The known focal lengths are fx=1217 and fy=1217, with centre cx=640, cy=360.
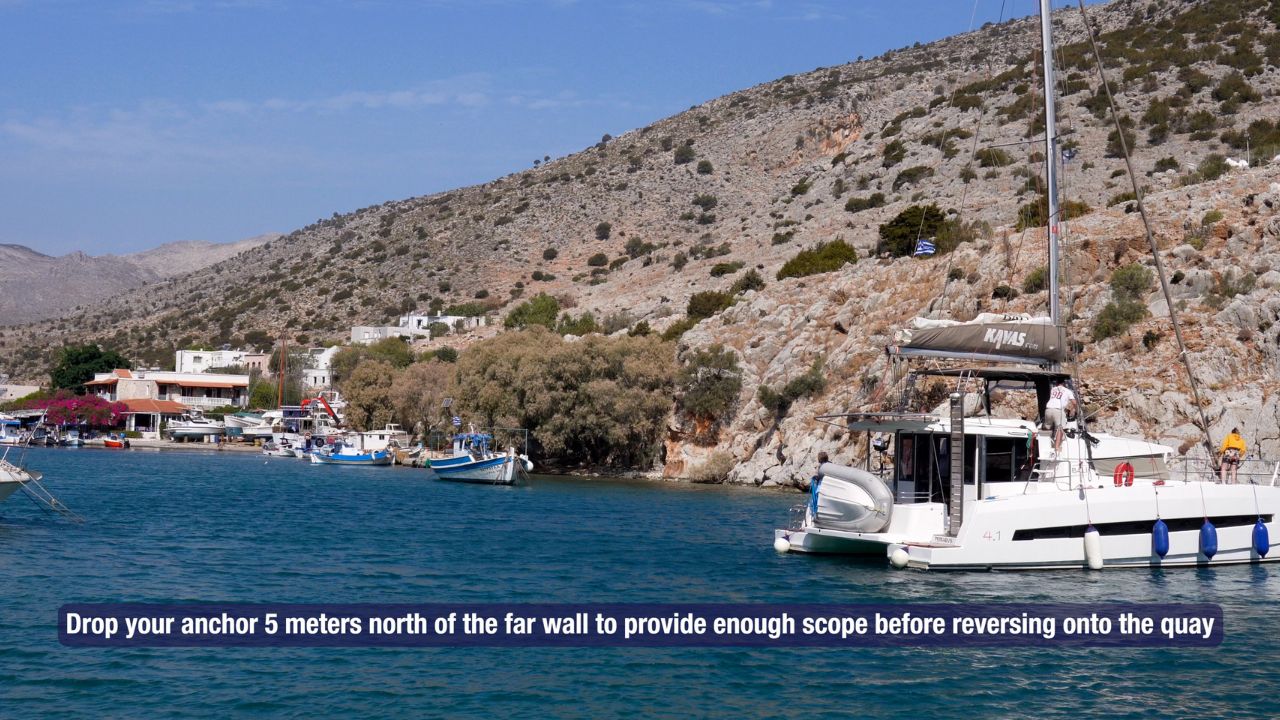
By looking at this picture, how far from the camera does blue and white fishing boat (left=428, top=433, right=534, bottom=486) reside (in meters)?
59.1

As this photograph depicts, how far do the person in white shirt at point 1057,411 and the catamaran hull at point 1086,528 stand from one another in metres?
1.40

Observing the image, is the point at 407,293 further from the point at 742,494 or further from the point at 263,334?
the point at 742,494

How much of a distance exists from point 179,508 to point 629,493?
1796cm

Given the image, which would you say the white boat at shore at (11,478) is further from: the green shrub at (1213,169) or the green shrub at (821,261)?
the green shrub at (1213,169)

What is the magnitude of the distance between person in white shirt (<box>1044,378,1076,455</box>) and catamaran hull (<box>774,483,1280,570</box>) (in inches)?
55.1

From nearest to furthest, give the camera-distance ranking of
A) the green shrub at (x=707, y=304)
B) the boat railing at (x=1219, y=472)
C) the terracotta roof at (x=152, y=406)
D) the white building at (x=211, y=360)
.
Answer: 1. the boat railing at (x=1219, y=472)
2. the green shrub at (x=707, y=304)
3. the terracotta roof at (x=152, y=406)
4. the white building at (x=211, y=360)

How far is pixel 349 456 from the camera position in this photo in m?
78.7

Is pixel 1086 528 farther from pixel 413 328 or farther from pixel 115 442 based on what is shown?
pixel 115 442

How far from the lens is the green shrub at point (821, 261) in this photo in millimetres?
72125

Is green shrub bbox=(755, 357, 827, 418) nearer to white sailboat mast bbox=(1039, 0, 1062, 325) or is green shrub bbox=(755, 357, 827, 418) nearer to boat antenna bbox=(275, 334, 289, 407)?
white sailboat mast bbox=(1039, 0, 1062, 325)

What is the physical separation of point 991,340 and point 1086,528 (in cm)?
465

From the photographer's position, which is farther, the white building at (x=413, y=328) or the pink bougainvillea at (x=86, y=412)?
the pink bougainvillea at (x=86, y=412)

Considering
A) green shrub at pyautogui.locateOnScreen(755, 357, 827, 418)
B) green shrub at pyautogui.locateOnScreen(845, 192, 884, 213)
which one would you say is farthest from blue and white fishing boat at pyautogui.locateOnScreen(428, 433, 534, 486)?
green shrub at pyautogui.locateOnScreen(845, 192, 884, 213)

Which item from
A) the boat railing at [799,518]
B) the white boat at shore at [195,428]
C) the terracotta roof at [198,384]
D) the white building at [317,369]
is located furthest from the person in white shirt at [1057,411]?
the terracotta roof at [198,384]
